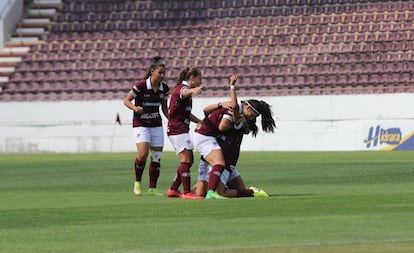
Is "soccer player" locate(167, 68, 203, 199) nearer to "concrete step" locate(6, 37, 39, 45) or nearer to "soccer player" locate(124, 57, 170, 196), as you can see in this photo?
"soccer player" locate(124, 57, 170, 196)

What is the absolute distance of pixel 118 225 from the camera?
11461 millimetres

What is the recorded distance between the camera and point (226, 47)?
43.3 meters

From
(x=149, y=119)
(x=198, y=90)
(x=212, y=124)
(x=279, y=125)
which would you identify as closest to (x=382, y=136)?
(x=279, y=125)

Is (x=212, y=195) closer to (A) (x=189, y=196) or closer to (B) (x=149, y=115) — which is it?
(A) (x=189, y=196)

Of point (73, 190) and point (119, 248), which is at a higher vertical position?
point (119, 248)

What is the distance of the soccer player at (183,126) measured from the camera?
15656 millimetres

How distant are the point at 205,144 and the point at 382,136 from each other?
72.8 feet

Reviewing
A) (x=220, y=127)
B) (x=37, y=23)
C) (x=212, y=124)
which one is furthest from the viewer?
(x=37, y=23)

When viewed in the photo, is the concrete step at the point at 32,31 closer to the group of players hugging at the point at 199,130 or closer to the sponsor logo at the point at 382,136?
the sponsor logo at the point at 382,136

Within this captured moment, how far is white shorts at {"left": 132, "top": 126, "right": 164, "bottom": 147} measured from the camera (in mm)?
16703

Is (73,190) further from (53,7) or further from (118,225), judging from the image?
(53,7)

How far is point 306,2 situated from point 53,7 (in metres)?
10.9

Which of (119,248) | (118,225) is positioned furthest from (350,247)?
(118,225)

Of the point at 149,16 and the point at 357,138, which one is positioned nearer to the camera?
the point at 357,138
